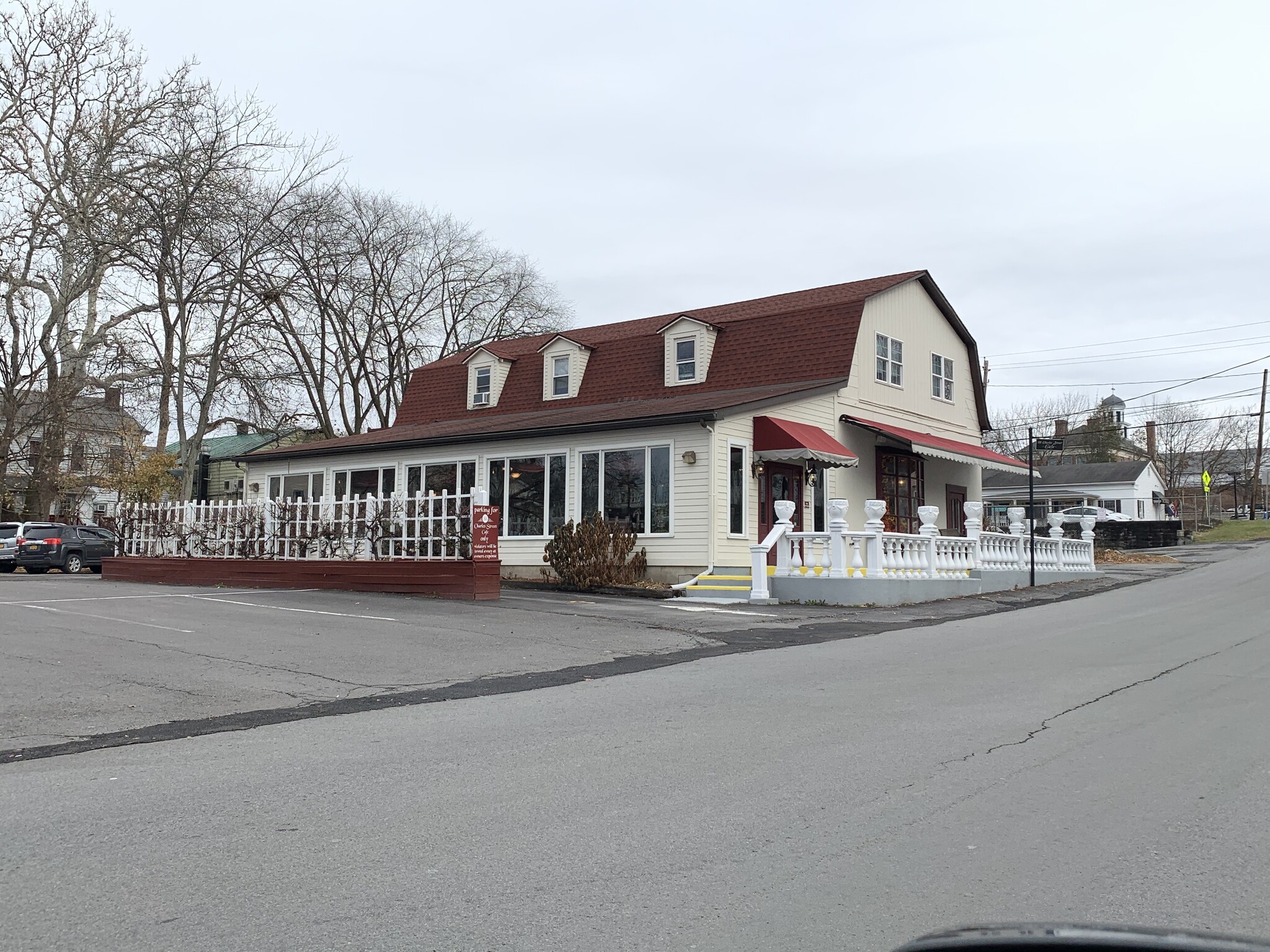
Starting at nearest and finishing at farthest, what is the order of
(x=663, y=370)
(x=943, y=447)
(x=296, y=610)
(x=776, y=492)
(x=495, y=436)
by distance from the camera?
(x=296, y=610), (x=776, y=492), (x=495, y=436), (x=943, y=447), (x=663, y=370)

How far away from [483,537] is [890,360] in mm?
13469

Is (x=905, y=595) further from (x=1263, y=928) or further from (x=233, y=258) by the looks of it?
(x=233, y=258)

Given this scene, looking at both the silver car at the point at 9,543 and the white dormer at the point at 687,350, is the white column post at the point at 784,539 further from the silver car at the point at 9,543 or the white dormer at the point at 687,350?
the silver car at the point at 9,543

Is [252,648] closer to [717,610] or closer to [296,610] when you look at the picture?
[296,610]

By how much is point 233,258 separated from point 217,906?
32808 millimetres

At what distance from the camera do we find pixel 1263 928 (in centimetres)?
379

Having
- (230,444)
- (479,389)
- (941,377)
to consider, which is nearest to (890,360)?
(941,377)

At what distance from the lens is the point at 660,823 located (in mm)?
5105

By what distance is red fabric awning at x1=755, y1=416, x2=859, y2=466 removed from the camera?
869 inches

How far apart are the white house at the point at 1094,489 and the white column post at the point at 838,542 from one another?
49.5m

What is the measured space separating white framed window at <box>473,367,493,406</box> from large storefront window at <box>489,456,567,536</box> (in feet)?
22.6

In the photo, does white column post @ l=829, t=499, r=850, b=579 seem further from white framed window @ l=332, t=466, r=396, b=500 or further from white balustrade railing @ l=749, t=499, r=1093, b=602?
white framed window @ l=332, t=466, r=396, b=500

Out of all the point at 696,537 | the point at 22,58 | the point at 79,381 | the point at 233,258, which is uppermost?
the point at 22,58

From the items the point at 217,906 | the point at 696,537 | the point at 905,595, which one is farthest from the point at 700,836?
the point at 696,537
